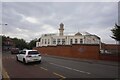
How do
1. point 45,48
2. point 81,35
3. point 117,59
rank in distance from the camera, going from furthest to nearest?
1. point 81,35
2. point 45,48
3. point 117,59

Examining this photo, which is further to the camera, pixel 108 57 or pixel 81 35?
pixel 81 35

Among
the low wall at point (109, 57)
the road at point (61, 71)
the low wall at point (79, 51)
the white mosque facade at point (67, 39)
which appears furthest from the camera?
the white mosque facade at point (67, 39)

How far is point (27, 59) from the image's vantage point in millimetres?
21609

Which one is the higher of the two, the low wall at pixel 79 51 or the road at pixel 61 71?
the low wall at pixel 79 51

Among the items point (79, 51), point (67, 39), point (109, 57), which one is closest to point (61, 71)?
point (109, 57)

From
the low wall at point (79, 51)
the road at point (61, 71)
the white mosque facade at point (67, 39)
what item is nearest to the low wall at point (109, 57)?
the low wall at point (79, 51)

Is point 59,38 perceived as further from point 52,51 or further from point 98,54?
point 98,54

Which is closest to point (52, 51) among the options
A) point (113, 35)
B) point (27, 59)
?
point (113, 35)

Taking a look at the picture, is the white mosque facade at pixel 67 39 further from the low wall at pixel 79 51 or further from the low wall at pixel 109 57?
the low wall at pixel 109 57

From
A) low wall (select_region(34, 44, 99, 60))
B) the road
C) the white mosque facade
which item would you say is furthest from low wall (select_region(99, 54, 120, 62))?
the white mosque facade

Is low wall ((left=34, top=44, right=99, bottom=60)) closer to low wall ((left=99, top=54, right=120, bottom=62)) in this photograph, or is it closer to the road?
low wall ((left=99, top=54, right=120, bottom=62))

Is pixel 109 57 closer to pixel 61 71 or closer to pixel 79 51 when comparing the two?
pixel 79 51

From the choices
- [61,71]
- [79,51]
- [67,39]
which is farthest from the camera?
[67,39]

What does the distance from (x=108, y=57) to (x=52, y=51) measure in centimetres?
2146
